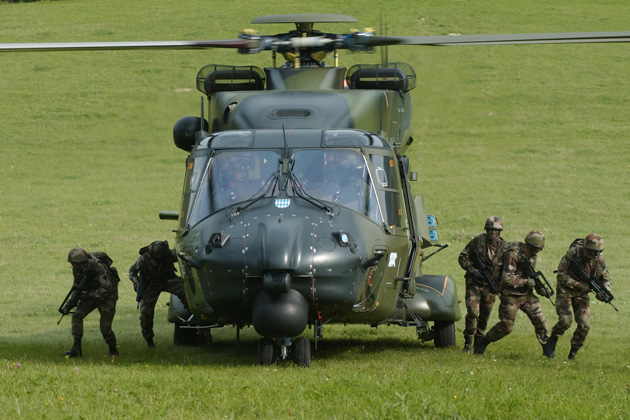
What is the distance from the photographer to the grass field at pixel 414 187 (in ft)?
27.1

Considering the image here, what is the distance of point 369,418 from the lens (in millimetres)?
7438

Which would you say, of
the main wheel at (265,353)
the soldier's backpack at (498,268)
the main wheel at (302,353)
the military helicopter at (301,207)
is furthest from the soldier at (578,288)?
the main wheel at (265,353)

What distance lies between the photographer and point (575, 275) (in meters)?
12.0

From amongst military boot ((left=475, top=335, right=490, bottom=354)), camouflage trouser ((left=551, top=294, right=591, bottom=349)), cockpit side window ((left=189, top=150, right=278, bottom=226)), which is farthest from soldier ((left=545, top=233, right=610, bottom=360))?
cockpit side window ((left=189, top=150, right=278, bottom=226))

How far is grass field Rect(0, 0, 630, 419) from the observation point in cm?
827

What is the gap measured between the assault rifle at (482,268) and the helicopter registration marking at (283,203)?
147 inches

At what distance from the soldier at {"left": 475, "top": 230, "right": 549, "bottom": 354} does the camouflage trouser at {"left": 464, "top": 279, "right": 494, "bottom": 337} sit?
0.54 metres

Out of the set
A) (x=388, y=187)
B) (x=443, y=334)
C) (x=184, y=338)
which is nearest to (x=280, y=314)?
(x=388, y=187)

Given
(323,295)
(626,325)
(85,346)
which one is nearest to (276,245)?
(323,295)

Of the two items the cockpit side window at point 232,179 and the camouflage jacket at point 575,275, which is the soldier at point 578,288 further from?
the cockpit side window at point 232,179

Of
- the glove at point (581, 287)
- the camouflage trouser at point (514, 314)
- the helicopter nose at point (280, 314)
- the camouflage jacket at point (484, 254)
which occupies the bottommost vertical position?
the camouflage trouser at point (514, 314)

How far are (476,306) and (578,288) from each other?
151 cm

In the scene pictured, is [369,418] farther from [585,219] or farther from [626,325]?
[585,219]

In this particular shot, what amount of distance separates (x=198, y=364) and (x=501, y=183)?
20794mm
